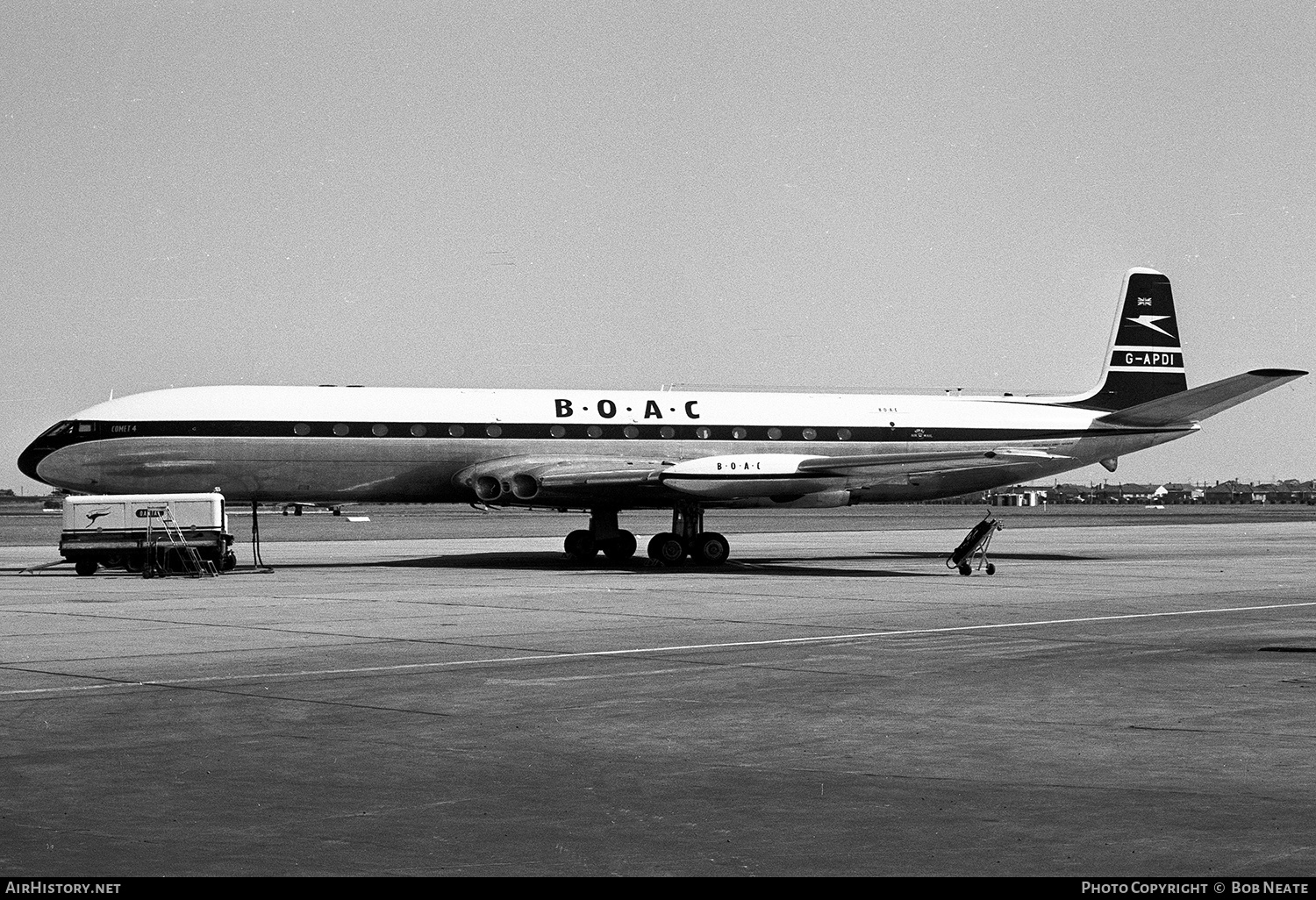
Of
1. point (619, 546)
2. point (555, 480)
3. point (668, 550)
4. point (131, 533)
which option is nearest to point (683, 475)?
point (668, 550)

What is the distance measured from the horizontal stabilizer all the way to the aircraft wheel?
1285 centimetres

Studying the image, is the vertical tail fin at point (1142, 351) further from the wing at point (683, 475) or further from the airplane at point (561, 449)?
Result: the wing at point (683, 475)

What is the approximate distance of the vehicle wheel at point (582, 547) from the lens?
3353 cm

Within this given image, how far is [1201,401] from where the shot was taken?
118ft

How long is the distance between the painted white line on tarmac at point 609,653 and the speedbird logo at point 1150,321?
63.5 ft

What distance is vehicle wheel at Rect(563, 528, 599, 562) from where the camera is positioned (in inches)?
1320

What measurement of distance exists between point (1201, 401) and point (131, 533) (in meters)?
25.4

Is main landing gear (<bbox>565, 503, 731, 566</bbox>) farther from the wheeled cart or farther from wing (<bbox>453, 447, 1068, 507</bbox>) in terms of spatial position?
the wheeled cart

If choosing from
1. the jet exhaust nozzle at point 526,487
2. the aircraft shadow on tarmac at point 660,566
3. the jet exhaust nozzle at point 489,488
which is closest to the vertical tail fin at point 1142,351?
the aircraft shadow on tarmac at point 660,566

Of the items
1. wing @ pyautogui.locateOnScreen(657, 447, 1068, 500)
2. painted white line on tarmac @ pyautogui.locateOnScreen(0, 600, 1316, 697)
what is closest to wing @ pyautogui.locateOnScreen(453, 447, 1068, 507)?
wing @ pyautogui.locateOnScreen(657, 447, 1068, 500)

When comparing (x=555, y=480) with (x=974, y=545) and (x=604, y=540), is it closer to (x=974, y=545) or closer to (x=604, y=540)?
(x=604, y=540)

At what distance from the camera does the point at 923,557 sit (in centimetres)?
3644
